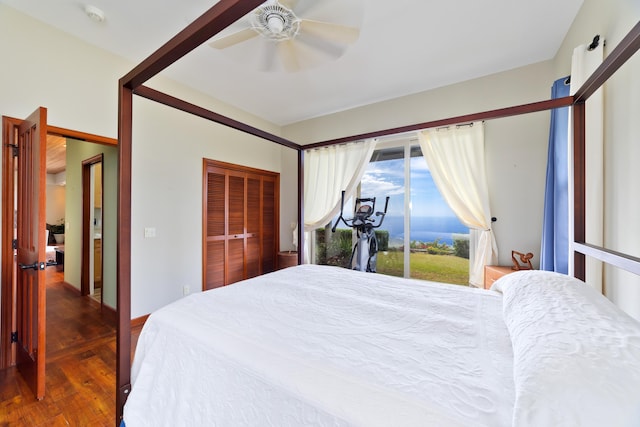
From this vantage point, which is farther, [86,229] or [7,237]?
[86,229]

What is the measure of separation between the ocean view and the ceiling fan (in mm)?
2166

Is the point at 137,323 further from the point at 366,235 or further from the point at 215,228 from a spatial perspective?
the point at 366,235

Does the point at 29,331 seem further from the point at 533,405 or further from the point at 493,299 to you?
the point at 493,299

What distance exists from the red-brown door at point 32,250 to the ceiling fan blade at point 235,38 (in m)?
1.24

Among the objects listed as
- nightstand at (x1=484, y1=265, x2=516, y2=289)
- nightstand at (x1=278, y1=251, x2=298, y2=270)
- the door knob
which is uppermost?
the door knob

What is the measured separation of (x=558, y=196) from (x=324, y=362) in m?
2.29

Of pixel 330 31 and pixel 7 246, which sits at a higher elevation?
pixel 330 31

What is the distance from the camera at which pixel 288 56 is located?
193 centimetres

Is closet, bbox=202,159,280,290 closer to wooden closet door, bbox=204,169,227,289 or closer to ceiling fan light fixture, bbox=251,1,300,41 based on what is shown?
wooden closet door, bbox=204,169,227,289

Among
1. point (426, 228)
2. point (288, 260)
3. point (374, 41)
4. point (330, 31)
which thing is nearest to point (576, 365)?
point (330, 31)

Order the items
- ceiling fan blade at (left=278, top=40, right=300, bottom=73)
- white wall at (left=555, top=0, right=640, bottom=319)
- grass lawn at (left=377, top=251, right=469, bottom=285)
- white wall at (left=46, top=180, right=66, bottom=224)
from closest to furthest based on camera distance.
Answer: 1. white wall at (left=555, top=0, right=640, bottom=319)
2. ceiling fan blade at (left=278, top=40, right=300, bottom=73)
3. grass lawn at (left=377, top=251, right=469, bottom=285)
4. white wall at (left=46, top=180, right=66, bottom=224)

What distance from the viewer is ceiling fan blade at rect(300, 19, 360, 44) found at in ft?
5.28

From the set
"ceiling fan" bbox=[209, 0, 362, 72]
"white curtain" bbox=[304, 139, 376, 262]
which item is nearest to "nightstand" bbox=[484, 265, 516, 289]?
"white curtain" bbox=[304, 139, 376, 262]

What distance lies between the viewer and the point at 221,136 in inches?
136
